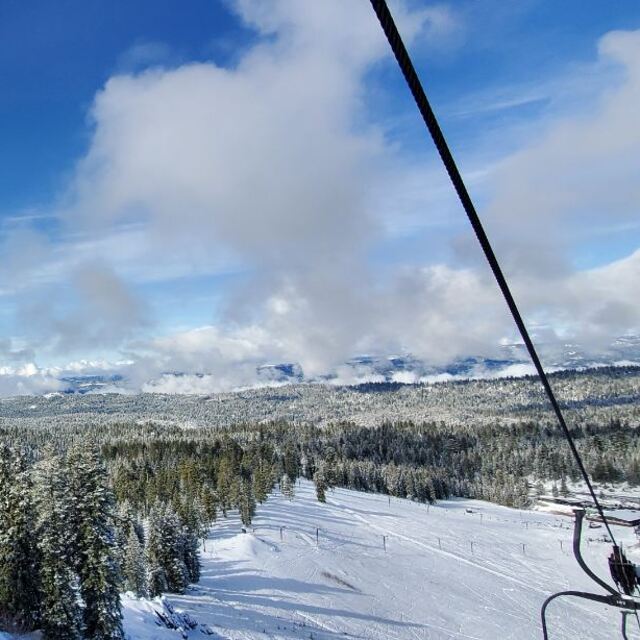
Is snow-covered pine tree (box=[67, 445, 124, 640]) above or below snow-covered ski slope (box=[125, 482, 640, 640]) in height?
above

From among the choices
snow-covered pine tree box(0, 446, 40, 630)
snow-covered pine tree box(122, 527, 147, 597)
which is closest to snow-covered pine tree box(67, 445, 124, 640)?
snow-covered pine tree box(0, 446, 40, 630)

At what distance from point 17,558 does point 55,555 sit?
282cm

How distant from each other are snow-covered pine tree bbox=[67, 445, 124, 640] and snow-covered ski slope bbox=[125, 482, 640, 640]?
19.4 ft

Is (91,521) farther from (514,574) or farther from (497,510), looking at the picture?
(497,510)

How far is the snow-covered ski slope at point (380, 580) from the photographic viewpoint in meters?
51.6

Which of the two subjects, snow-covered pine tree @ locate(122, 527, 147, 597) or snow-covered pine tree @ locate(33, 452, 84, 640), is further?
snow-covered pine tree @ locate(122, 527, 147, 597)

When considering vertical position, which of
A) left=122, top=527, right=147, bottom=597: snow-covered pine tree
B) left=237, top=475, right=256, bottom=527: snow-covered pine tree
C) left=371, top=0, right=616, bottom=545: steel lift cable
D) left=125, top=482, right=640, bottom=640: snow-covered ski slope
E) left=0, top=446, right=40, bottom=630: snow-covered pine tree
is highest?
left=371, top=0, right=616, bottom=545: steel lift cable

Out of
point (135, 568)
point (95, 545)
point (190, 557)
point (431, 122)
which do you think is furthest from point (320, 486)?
point (431, 122)

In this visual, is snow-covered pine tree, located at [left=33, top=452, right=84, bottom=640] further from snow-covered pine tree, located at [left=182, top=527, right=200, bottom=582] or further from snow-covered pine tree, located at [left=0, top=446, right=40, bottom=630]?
snow-covered pine tree, located at [left=182, top=527, right=200, bottom=582]

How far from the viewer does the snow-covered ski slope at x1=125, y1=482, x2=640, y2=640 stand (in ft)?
169

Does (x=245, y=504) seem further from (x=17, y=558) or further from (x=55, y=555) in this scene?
(x=55, y=555)

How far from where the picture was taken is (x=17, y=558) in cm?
3281

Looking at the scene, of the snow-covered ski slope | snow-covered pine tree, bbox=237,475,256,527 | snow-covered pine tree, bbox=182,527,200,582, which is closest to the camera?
the snow-covered ski slope

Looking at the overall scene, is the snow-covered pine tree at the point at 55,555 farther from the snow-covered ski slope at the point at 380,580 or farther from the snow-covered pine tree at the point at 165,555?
the snow-covered pine tree at the point at 165,555
